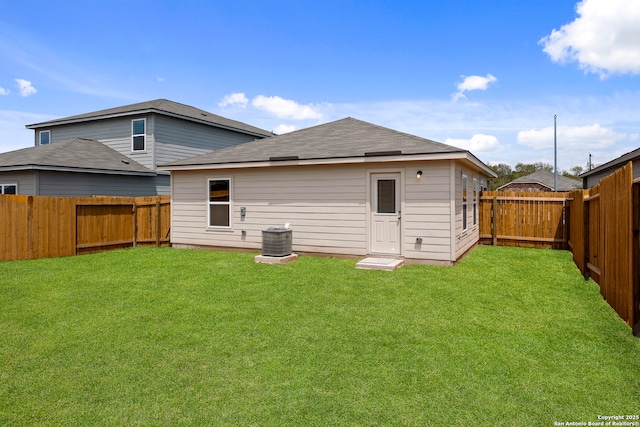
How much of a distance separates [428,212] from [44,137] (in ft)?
76.0

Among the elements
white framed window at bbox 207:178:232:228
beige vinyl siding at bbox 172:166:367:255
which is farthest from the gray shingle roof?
white framed window at bbox 207:178:232:228

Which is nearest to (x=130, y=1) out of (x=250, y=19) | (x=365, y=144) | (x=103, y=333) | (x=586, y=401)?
(x=250, y=19)

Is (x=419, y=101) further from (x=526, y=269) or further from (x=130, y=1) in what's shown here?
(x=130, y=1)

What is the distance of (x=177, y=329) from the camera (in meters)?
4.57

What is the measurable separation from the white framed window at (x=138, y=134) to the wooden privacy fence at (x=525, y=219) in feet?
51.6

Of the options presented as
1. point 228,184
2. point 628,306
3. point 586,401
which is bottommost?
point 586,401

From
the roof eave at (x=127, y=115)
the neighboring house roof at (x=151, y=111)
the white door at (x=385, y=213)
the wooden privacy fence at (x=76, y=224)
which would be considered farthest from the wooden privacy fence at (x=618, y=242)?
Result: the neighboring house roof at (x=151, y=111)

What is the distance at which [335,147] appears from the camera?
403 inches

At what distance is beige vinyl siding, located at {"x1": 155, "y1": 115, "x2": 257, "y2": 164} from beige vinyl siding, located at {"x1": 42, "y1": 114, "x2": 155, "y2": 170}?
0.40 m

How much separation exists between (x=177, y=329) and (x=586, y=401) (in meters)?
4.33

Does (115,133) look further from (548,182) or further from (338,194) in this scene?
(548,182)

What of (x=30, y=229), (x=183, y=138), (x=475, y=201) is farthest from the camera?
(x=183, y=138)

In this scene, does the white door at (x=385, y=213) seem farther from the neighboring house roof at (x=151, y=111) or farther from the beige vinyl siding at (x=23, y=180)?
the beige vinyl siding at (x=23, y=180)

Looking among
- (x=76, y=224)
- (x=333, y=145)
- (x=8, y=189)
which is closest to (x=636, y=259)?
(x=333, y=145)
